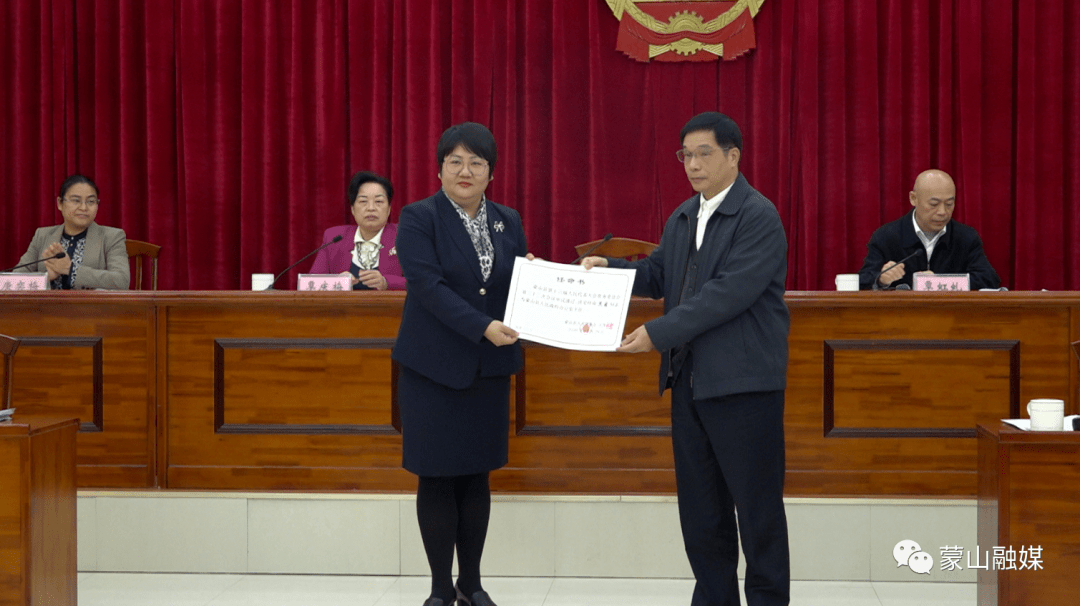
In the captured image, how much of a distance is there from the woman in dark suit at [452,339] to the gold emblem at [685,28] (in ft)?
8.36

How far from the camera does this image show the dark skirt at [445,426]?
2.17 m

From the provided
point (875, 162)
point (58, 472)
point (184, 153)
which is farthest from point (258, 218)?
point (875, 162)

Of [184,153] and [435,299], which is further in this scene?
[184,153]

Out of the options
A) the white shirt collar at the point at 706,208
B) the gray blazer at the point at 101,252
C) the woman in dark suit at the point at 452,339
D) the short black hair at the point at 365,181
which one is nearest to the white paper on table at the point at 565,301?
the woman in dark suit at the point at 452,339

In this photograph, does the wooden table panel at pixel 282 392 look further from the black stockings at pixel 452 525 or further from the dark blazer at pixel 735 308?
the dark blazer at pixel 735 308

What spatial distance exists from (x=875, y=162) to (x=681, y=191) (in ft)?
3.17

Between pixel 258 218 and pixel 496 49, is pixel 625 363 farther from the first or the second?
pixel 258 218

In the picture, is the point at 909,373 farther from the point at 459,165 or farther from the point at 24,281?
the point at 24,281

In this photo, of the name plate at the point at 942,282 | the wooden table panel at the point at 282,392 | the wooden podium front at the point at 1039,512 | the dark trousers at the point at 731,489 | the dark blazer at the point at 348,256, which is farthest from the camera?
the dark blazer at the point at 348,256

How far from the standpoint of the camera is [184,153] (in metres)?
4.66

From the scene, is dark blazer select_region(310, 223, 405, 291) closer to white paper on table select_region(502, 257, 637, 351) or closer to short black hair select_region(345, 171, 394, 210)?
short black hair select_region(345, 171, 394, 210)

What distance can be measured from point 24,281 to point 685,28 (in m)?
Result: 3.16

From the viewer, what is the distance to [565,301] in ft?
7.01

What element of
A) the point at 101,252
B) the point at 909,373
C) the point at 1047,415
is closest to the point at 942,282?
the point at 909,373
